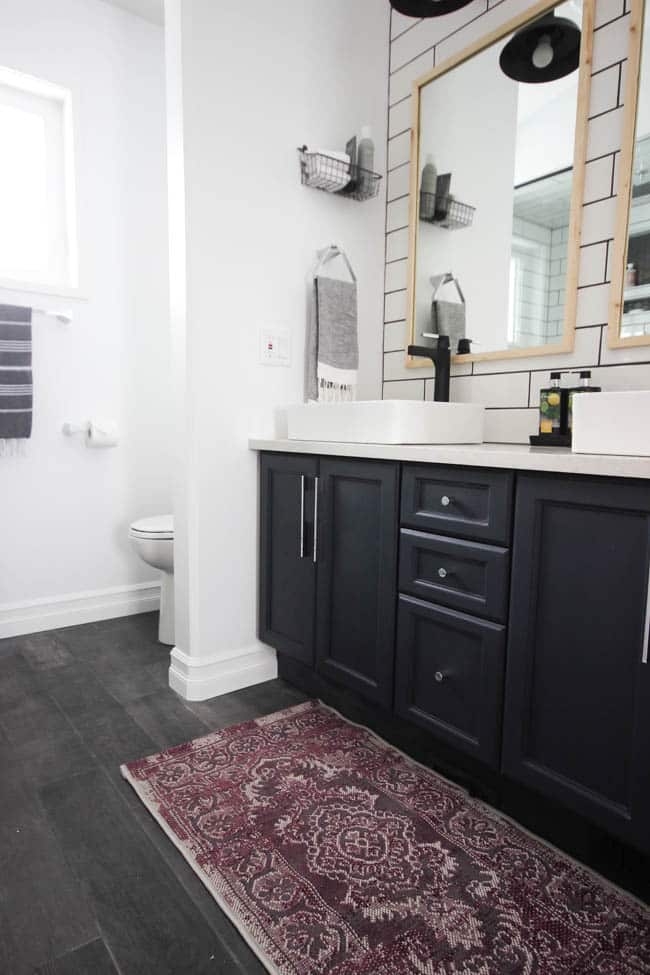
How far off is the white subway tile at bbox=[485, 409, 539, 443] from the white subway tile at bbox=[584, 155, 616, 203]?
0.59 m

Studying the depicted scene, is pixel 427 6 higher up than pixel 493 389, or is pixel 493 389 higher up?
pixel 427 6

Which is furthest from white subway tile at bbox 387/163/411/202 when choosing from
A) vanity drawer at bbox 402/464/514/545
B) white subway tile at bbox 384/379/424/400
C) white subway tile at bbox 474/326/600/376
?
vanity drawer at bbox 402/464/514/545

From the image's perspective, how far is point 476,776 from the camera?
1475 mm

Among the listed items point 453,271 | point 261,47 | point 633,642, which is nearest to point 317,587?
point 633,642

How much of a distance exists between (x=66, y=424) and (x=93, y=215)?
2.95 feet

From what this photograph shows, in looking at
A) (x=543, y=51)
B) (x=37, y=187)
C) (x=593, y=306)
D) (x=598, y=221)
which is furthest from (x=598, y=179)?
(x=37, y=187)

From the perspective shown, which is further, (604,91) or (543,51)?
(543,51)

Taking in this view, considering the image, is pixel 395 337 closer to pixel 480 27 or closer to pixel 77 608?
pixel 480 27

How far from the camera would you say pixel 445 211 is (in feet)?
6.70

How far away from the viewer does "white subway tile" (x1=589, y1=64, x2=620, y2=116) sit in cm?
153

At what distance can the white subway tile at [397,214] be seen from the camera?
220 cm

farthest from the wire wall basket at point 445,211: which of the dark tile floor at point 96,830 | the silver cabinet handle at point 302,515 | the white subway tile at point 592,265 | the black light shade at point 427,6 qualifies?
the dark tile floor at point 96,830

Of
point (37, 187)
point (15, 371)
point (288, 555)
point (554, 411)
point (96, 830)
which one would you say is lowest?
point (96, 830)

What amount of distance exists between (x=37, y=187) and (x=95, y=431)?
1.07m
